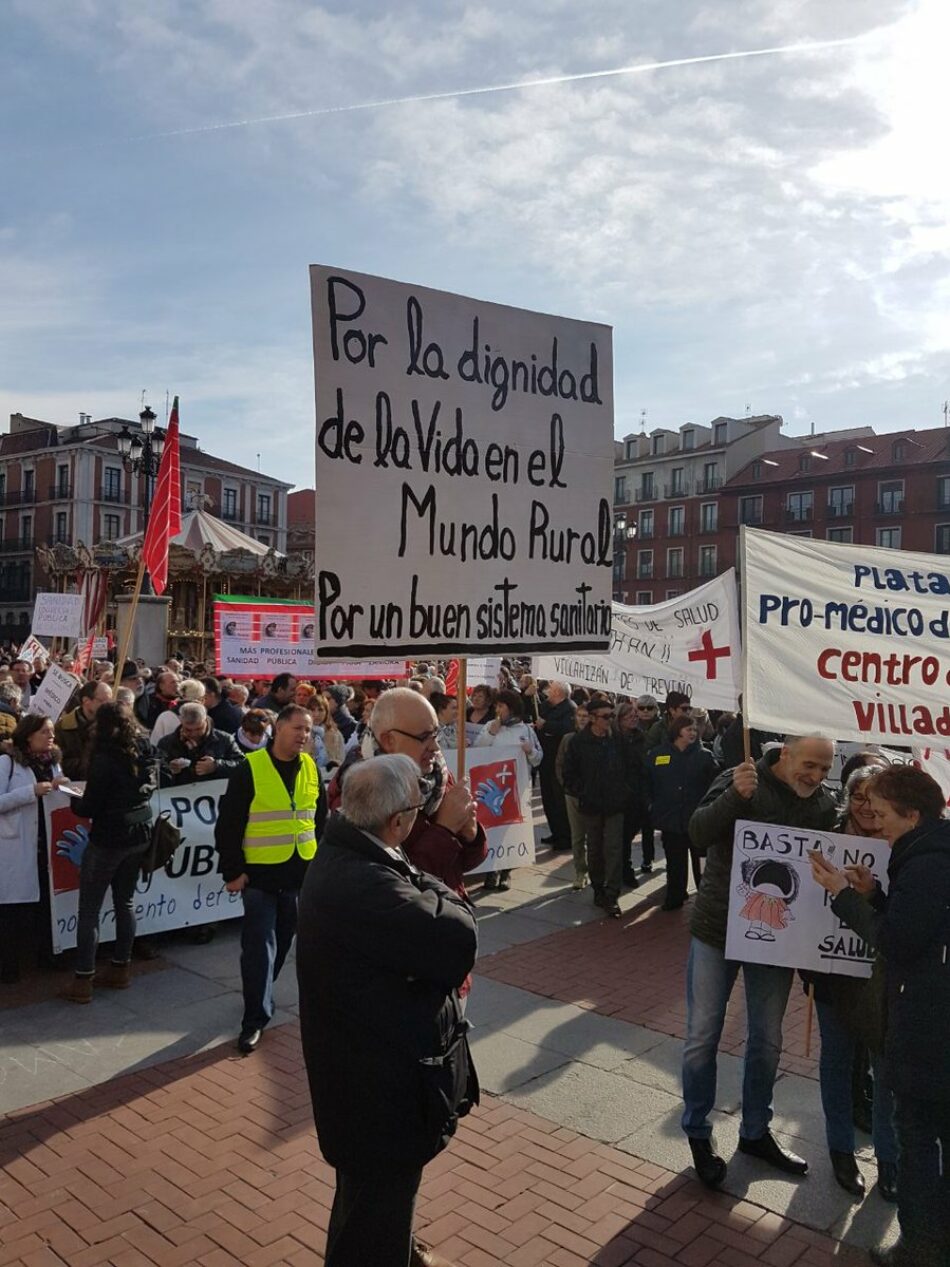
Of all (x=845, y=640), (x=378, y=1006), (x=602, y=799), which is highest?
(x=845, y=640)

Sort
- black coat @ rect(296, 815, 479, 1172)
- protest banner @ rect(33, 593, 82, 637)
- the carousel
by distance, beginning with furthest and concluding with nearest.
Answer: the carousel → protest banner @ rect(33, 593, 82, 637) → black coat @ rect(296, 815, 479, 1172)

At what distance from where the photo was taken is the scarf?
10.2 ft

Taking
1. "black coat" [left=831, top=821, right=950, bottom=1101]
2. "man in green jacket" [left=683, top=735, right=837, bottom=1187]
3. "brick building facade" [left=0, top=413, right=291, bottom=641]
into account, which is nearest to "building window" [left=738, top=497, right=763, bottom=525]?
"brick building facade" [left=0, top=413, right=291, bottom=641]

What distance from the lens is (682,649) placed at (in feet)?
29.7

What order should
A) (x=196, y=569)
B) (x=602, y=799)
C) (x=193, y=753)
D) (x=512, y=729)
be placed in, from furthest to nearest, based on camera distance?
(x=196, y=569), (x=512, y=729), (x=602, y=799), (x=193, y=753)

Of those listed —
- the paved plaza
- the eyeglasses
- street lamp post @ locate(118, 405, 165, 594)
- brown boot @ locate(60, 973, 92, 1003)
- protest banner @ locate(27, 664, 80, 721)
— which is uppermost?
street lamp post @ locate(118, 405, 165, 594)

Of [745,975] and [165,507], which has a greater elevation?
[165,507]

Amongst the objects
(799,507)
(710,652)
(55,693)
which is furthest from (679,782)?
(799,507)

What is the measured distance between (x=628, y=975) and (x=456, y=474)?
4.18 metres

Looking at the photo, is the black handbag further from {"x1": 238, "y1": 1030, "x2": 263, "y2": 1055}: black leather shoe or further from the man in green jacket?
the man in green jacket

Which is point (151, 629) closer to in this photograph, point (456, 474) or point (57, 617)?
point (57, 617)

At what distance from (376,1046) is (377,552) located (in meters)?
1.56

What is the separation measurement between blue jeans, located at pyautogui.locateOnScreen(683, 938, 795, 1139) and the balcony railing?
65.4 metres

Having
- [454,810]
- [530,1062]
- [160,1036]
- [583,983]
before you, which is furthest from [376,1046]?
[583,983]
